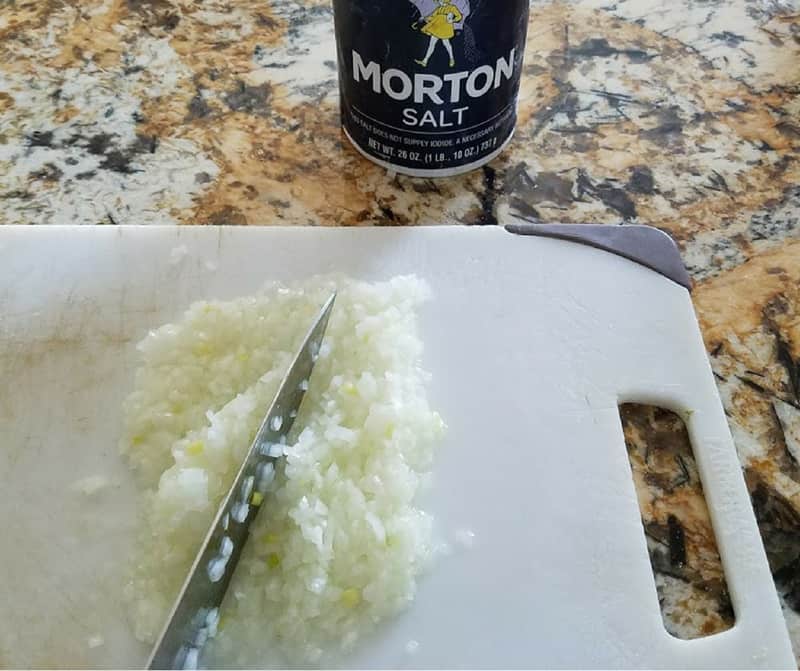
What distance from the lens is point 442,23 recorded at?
0.92 metres

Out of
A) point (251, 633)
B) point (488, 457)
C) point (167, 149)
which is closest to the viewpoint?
point (251, 633)

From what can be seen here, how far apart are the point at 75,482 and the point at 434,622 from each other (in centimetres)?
39

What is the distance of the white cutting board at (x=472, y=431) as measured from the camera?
76 cm

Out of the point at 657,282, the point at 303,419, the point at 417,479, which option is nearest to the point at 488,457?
the point at 417,479

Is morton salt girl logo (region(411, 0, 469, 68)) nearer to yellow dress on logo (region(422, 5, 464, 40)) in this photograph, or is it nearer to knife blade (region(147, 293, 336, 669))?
yellow dress on logo (region(422, 5, 464, 40))

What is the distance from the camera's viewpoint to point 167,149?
4.03 feet

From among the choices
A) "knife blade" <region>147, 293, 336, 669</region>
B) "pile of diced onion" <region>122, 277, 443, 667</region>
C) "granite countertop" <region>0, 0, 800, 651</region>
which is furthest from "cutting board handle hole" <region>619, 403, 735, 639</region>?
"knife blade" <region>147, 293, 336, 669</region>

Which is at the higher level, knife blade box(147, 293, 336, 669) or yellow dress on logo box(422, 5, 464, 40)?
yellow dress on logo box(422, 5, 464, 40)

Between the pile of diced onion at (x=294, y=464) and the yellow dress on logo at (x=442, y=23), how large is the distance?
29 cm

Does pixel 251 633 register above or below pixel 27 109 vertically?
below

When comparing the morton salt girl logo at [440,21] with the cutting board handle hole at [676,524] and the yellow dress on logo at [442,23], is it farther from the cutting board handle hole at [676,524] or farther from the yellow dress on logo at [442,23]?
the cutting board handle hole at [676,524]

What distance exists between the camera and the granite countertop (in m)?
0.96

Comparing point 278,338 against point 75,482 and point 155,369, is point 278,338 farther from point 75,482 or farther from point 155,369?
point 75,482

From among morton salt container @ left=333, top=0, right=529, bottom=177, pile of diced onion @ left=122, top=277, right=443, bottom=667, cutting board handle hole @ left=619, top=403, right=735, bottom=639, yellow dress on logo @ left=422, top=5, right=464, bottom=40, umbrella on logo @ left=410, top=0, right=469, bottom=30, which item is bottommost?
cutting board handle hole @ left=619, top=403, right=735, bottom=639
